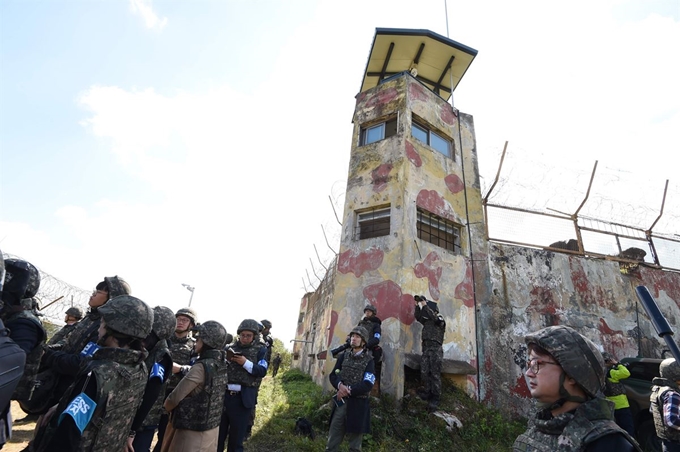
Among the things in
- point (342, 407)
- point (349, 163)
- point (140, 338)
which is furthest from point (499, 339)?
point (140, 338)

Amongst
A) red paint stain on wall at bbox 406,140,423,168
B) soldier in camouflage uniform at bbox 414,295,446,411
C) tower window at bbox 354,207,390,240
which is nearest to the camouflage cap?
soldier in camouflage uniform at bbox 414,295,446,411

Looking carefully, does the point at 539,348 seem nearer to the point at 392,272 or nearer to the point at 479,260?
the point at 392,272

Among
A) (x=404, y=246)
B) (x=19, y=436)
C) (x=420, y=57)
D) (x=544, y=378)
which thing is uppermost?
(x=420, y=57)

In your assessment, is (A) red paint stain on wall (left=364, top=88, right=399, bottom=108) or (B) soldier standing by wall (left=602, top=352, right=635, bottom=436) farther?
(A) red paint stain on wall (left=364, top=88, right=399, bottom=108)

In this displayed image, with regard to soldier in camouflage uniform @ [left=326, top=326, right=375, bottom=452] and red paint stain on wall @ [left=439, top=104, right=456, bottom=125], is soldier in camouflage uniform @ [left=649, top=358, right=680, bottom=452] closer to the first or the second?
soldier in camouflage uniform @ [left=326, top=326, right=375, bottom=452]

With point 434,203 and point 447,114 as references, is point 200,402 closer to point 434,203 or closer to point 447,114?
point 434,203

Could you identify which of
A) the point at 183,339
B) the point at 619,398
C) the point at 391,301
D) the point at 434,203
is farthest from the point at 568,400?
the point at 434,203

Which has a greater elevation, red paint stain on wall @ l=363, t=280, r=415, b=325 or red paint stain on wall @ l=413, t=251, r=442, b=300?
red paint stain on wall @ l=413, t=251, r=442, b=300

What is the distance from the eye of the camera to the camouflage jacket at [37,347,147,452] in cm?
212

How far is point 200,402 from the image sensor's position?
3350mm

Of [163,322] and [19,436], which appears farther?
[19,436]

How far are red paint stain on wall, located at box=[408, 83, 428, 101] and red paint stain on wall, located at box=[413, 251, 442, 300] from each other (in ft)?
15.0

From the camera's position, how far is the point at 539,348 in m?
1.97

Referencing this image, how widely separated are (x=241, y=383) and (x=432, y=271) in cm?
511
